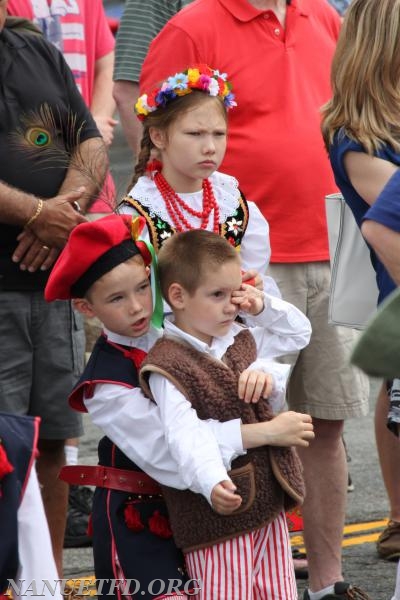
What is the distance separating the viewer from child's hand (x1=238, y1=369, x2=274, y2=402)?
367cm

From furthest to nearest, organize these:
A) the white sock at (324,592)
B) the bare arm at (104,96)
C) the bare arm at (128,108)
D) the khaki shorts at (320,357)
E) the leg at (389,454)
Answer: the bare arm at (104,96), the bare arm at (128,108), the leg at (389,454), the khaki shorts at (320,357), the white sock at (324,592)

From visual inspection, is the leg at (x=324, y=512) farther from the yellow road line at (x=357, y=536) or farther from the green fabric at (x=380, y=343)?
the green fabric at (x=380, y=343)

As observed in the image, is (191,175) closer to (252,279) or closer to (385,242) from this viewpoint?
(252,279)

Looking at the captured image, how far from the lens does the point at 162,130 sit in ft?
14.2

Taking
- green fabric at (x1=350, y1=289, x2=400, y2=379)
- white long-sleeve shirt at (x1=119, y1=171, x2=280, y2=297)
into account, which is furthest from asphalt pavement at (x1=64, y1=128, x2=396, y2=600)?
green fabric at (x1=350, y1=289, x2=400, y2=379)

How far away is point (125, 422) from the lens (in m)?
3.73

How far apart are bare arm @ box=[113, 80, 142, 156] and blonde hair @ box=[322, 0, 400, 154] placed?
1613 millimetres

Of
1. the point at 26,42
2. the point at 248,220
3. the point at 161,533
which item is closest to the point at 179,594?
the point at 161,533

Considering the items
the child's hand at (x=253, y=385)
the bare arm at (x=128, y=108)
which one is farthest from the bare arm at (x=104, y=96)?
the child's hand at (x=253, y=385)

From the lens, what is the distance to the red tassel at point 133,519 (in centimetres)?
376

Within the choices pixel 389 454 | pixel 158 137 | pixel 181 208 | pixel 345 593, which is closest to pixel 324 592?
pixel 345 593

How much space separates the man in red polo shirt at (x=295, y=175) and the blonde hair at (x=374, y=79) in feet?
2.64

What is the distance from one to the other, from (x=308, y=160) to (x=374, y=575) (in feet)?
5.63

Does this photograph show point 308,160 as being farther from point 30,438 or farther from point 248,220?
point 30,438
